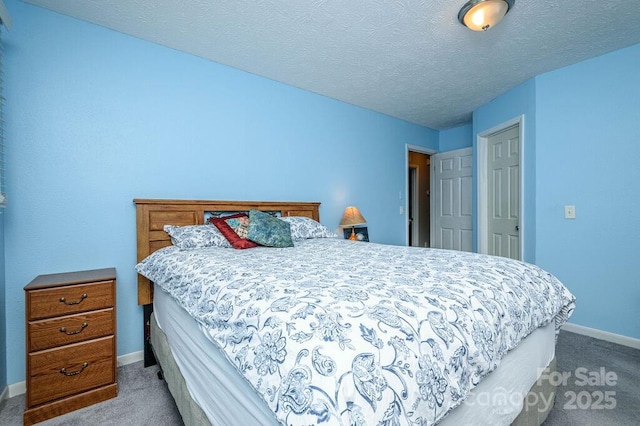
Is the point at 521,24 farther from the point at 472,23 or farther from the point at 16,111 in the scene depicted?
the point at 16,111

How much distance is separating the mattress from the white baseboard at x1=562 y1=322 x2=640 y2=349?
153cm

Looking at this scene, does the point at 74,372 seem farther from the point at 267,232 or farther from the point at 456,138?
the point at 456,138

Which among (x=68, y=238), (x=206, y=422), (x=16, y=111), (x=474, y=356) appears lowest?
(x=206, y=422)

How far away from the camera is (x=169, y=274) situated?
156 centimetres

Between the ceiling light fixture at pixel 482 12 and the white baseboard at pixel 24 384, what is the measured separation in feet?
10.8

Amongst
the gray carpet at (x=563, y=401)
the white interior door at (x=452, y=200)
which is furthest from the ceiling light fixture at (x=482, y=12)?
the white interior door at (x=452, y=200)

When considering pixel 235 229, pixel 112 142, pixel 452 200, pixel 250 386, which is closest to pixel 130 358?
pixel 235 229

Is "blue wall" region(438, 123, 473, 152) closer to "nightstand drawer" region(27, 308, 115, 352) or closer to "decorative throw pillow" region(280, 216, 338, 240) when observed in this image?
"decorative throw pillow" region(280, 216, 338, 240)

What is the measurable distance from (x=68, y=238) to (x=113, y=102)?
1.01m

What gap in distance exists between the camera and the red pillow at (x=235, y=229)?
80.6 inches

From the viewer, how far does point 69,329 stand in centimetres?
157

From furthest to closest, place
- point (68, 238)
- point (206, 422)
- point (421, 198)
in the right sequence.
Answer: point (421, 198) < point (68, 238) < point (206, 422)

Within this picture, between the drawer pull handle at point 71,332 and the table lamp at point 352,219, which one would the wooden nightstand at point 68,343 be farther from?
the table lamp at point 352,219

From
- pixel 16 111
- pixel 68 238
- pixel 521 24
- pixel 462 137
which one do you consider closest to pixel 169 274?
pixel 68 238
